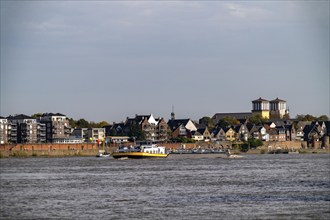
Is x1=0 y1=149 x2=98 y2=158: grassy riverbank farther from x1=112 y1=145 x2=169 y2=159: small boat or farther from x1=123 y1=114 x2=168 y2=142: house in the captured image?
x1=123 y1=114 x2=168 y2=142: house

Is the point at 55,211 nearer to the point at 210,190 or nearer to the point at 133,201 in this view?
the point at 133,201

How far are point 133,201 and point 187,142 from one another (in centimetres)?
13651

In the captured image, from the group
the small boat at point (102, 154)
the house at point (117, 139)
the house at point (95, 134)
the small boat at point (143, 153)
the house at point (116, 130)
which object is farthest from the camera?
the house at point (116, 130)

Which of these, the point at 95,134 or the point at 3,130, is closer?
the point at 3,130

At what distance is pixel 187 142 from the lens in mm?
179875

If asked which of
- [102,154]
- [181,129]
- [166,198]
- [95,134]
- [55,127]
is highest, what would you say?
[55,127]

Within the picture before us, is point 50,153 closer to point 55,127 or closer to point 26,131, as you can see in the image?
point 26,131

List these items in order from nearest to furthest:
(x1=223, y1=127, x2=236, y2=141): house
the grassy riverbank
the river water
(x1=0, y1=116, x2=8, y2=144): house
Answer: the river water
the grassy riverbank
(x1=0, y1=116, x2=8, y2=144): house
(x1=223, y1=127, x2=236, y2=141): house

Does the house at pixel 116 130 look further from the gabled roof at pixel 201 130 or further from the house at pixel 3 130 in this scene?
the house at pixel 3 130

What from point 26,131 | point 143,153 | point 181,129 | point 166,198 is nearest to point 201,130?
point 181,129

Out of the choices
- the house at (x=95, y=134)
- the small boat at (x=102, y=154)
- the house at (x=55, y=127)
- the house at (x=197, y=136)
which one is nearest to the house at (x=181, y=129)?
the house at (x=197, y=136)

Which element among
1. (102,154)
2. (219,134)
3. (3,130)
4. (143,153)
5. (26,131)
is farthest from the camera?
(219,134)

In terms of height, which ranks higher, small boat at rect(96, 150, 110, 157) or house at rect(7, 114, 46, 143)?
house at rect(7, 114, 46, 143)

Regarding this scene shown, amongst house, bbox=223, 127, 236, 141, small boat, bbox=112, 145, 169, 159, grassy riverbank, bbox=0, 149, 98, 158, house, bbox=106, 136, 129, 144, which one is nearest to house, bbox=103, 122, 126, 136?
house, bbox=106, 136, 129, 144
